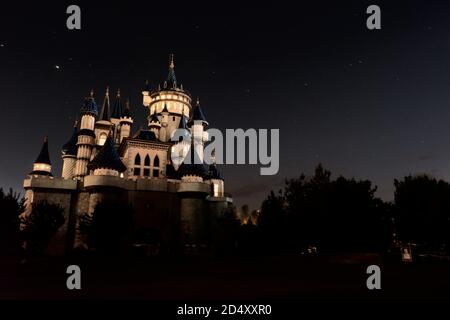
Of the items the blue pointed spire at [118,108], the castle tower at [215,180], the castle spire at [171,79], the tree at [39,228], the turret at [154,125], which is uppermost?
the castle spire at [171,79]

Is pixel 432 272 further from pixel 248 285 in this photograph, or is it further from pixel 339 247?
pixel 248 285

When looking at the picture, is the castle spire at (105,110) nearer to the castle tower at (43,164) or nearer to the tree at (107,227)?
the castle tower at (43,164)

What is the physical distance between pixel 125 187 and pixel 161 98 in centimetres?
2354

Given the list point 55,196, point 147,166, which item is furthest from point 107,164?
point 147,166

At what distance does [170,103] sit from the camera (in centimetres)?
5875

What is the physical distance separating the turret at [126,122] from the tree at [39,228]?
23926 mm

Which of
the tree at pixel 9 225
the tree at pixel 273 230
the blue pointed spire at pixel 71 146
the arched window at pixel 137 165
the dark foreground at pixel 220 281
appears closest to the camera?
the dark foreground at pixel 220 281

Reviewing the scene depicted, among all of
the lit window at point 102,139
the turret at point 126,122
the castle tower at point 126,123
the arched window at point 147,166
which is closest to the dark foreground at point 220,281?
the arched window at point 147,166

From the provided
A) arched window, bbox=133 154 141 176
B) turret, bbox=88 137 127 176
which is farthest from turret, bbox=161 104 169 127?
turret, bbox=88 137 127 176

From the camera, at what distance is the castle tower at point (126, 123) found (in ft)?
183

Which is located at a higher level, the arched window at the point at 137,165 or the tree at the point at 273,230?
the arched window at the point at 137,165

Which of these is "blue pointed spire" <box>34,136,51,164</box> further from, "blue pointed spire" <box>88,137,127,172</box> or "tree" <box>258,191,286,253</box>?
"tree" <box>258,191,286,253</box>

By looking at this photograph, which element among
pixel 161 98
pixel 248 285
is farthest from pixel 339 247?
pixel 161 98

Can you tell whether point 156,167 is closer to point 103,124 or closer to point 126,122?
point 126,122
